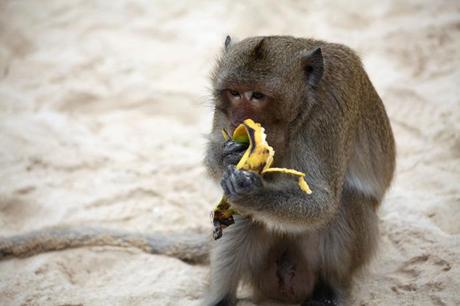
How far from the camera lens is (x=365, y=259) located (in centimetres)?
491

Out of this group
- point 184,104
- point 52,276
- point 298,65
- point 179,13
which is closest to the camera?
point 298,65

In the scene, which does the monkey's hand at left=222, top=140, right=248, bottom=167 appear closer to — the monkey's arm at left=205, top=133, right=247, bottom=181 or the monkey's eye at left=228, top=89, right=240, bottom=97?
the monkey's arm at left=205, top=133, right=247, bottom=181

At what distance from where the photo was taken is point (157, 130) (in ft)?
25.1

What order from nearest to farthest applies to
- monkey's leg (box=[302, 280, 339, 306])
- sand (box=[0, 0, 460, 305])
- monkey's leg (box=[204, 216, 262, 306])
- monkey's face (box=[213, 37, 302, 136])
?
monkey's face (box=[213, 37, 302, 136]) < monkey's leg (box=[302, 280, 339, 306]) < monkey's leg (box=[204, 216, 262, 306]) < sand (box=[0, 0, 460, 305])

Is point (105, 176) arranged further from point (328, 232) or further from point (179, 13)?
point (179, 13)

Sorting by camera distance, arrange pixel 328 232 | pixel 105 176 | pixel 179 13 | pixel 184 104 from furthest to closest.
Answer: pixel 179 13 → pixel 184 104 → pixel 105 176 → pixel 328 232

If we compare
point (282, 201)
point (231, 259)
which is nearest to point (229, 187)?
point (282, 201)

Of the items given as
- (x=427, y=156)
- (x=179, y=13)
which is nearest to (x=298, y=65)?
(x=427, y=156)

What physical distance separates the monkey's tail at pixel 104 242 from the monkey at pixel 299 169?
638 mm

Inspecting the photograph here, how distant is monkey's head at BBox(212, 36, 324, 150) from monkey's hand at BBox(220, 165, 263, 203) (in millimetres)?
340

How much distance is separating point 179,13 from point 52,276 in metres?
A: 5.46

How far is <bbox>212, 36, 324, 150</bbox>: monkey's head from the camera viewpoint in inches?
164

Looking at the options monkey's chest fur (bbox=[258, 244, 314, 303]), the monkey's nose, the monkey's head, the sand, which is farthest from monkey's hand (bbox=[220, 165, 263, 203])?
the sand

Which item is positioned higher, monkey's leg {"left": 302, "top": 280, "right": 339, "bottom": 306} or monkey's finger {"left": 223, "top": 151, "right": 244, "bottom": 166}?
monkey's finger {"left": 223, "top": 151, "right": 244, "bottom": 166}
